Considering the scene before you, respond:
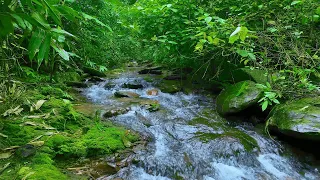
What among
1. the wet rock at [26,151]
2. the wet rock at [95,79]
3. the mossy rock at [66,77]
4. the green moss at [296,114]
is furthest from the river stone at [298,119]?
the wet rock at [95,79]

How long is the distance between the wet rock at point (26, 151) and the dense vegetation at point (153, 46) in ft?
0.29

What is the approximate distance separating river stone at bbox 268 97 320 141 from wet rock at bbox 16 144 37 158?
352 centimetres

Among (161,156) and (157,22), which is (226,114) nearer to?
(161,156)

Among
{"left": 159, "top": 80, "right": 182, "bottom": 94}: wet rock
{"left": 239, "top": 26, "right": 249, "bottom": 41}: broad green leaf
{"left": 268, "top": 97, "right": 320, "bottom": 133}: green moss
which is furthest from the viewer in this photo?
{"left": 159, "top": 80, "right": 182, "bottom": 94}: wet rock

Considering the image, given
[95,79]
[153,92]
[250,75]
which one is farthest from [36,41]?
[95,79]

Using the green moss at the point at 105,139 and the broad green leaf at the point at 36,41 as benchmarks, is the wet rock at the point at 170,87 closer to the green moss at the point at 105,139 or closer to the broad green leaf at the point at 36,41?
the green moss at the point at 105,139

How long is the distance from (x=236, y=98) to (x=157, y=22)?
8.33 ft

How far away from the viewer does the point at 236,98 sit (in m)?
4.89

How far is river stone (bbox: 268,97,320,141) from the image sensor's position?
11.8ft

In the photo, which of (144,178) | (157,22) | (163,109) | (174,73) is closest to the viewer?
(144,178)

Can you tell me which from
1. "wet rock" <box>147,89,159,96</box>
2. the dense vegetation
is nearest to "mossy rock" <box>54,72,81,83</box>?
the dense vegetation

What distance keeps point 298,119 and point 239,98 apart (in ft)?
4.01

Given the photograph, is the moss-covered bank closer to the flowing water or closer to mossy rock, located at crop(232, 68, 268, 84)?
the flowing water

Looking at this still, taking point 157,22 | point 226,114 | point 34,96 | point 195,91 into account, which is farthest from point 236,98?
point 34,96
